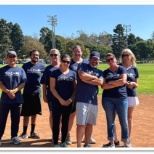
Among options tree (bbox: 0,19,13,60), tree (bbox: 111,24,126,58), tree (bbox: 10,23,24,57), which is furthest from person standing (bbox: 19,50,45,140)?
tree (bbox: 111,24,126,58)

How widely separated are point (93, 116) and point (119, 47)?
9191 cm

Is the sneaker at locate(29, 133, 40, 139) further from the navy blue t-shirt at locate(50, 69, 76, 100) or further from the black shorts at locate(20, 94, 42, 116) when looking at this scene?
the navy blue t-shirt at locate(50, 69, 76, 100)

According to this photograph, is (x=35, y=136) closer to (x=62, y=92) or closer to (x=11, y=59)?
(x=62, y=92)

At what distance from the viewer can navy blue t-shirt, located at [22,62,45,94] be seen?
23.0 ft

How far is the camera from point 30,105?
7094 mm

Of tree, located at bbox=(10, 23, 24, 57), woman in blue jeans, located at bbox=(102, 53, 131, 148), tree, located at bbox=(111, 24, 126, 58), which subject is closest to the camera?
woman in blue jeans, located at bbox=(102, 53, 131, 148)

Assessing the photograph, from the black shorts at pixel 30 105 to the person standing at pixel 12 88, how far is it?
1.94ft

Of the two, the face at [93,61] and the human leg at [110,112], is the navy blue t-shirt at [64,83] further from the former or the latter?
the human leg at [110,112]

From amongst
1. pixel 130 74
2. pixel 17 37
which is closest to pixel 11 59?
pixel 130 74

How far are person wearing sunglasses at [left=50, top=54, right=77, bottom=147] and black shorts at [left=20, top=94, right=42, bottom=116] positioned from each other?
124 centimetres

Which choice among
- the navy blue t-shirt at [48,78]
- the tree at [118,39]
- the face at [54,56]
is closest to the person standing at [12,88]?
the navy blue t-shirt at [48,78]

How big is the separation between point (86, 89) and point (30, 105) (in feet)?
6.45

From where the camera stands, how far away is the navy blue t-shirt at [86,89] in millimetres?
5648
